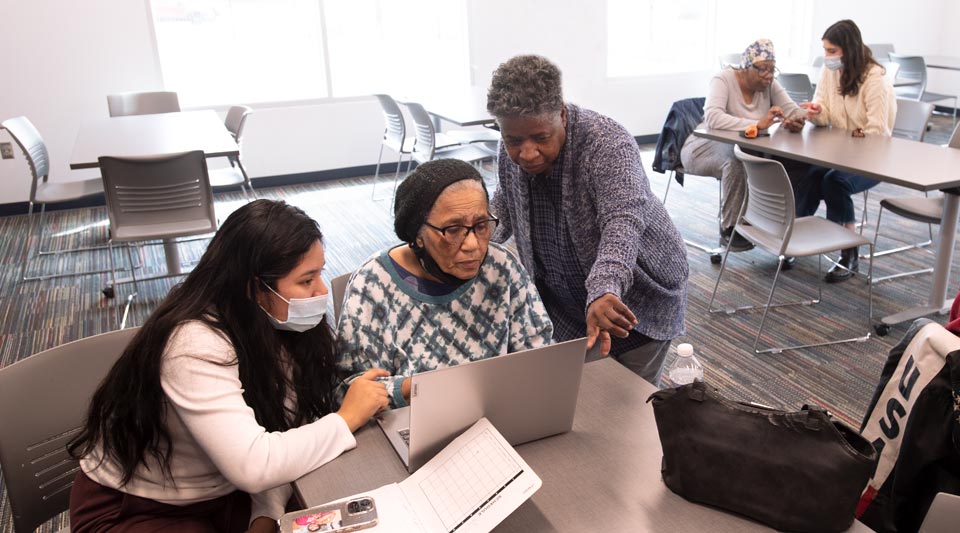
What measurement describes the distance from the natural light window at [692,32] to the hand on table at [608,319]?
6.66m

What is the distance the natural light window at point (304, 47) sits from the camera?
20.3 feet

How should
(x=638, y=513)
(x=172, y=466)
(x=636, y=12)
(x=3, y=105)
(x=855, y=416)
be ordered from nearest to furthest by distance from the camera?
(x=638, y=513) → (x=172, y=466) → (x=855, y=416) → (x=3, y=105) → (x=636, y=12)

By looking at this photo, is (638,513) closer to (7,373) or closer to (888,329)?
(7,373)

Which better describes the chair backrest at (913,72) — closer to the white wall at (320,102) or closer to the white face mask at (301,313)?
the white wall at (320,102)

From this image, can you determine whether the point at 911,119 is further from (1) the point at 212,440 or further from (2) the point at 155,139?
(1) the point at 212,440

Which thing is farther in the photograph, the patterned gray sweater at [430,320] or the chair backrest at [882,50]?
the chair backrest at [882,50]

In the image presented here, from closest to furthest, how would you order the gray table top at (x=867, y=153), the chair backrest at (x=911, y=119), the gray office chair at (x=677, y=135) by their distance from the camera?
the gray table top at (x=867, y=153) → the chair backrest at (x=911, y=119) → the gray office chair at (x=677, y=135)

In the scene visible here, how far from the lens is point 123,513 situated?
56.7 inches

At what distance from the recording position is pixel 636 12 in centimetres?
776

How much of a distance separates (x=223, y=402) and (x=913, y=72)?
805 cm

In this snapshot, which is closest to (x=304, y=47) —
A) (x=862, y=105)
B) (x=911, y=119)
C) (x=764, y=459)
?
(x=862, y=105)

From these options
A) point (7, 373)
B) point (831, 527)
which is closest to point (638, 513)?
point (831, 527)

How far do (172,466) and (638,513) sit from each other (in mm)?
895

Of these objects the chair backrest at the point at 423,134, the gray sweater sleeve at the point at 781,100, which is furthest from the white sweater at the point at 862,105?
the chair backrest at the point at 423,134
